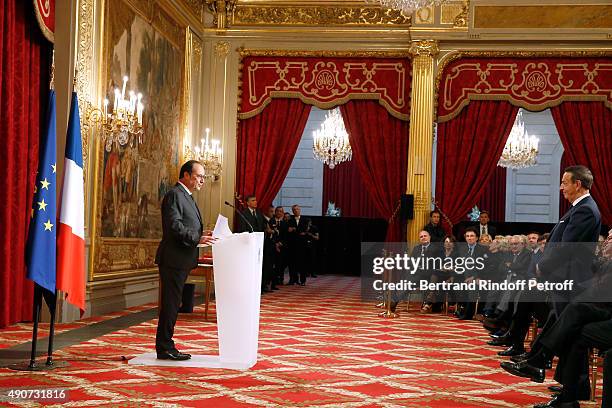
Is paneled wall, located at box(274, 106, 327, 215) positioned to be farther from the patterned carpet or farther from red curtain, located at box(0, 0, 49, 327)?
red curtain, located at box(0, 0, 49, 327)

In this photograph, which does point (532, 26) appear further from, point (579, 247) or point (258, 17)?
point (579, 247)

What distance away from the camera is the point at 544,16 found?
11.4 m

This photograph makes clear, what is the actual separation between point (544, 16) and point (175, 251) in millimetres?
8056

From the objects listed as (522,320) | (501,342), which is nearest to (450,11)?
(501,342)

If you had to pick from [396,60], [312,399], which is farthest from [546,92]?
[312,399]

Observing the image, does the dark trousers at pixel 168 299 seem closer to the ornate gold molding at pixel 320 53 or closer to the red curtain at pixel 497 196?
the ornate gold molding at pixel 320 53

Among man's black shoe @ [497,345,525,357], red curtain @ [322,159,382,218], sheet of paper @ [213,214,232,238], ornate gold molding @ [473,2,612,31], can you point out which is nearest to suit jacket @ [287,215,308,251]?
red curtain @ [322,159,382,218]

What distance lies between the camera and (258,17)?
12.0 m

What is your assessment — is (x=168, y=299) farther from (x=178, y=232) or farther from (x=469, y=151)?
(x=469, y=151)

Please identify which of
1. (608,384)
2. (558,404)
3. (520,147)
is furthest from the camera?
(520,147)

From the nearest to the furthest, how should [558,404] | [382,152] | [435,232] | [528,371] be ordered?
[558,404] → [528,371] → [435,232] → [382,152]

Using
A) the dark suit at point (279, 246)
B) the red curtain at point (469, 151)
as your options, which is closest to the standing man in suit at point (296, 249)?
the dark suit at point (279, 246)

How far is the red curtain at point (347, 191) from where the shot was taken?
19.0 metres

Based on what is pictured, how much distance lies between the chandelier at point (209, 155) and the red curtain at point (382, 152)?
2.02 m
